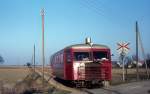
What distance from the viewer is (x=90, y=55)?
2905 cm

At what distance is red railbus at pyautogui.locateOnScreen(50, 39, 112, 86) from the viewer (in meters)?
28.5

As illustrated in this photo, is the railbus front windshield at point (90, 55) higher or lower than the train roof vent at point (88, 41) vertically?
lower

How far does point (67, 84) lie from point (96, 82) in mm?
6708

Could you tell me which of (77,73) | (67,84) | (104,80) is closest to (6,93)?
(77,73)

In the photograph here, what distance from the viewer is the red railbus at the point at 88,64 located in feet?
93.4

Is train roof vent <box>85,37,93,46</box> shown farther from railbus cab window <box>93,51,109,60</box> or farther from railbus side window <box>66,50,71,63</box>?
railbus side window <box>66,50,71,63</box>

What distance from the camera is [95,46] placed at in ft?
96.9

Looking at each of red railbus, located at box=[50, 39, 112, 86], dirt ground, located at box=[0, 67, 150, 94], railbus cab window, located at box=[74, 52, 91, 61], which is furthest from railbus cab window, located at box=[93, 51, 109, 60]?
dirt ground, located at box=[0, 67, 150, 94]

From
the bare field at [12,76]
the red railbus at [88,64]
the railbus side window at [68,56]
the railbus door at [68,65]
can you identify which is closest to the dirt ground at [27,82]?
the bare field at [12,76]

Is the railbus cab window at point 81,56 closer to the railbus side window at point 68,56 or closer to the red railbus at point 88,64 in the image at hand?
the red railbus at point 88,64

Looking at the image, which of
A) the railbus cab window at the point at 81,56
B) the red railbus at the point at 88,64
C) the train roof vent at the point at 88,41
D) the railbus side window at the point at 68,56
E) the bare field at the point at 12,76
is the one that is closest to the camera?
the red railbus at the point at 88,64

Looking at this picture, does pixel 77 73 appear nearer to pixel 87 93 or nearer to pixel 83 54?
pixel 83 54

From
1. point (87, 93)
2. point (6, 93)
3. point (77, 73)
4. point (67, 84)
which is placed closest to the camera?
point (87, 93)

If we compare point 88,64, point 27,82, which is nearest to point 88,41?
point 88,64
